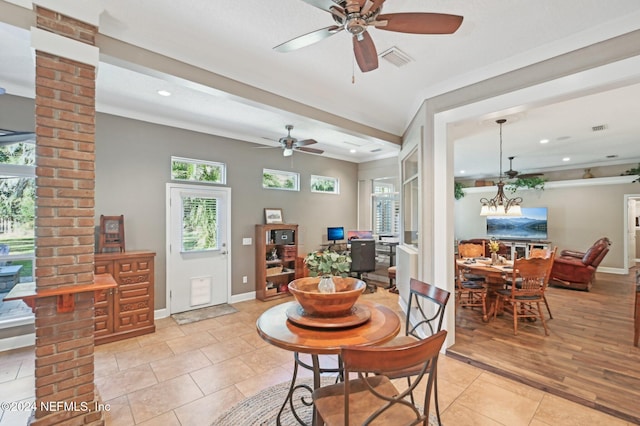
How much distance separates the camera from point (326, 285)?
6.38ft

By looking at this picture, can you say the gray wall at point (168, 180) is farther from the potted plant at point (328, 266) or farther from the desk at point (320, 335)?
the potted plant at point (328, 266)

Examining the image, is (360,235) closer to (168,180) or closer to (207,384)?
(168,180)

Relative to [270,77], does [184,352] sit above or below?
below

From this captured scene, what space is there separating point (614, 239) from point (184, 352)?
389 inches

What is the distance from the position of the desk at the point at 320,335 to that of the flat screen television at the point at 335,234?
458cm

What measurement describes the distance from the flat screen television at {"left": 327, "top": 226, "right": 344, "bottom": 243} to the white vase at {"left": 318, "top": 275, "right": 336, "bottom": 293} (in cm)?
455

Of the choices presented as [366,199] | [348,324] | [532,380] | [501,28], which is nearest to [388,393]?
[348,324]

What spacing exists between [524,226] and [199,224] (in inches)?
350

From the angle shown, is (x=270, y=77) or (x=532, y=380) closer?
(x=532, y=380)

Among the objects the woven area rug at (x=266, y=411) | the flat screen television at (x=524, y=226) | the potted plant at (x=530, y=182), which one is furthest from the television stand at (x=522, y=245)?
the woven area rug at (x=266, y=411)

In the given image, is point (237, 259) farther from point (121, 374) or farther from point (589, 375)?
point (589, 375)

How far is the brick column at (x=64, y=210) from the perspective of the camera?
6.40ft

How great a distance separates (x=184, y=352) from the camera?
329cm

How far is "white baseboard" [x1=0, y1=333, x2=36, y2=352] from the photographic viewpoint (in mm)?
3273
